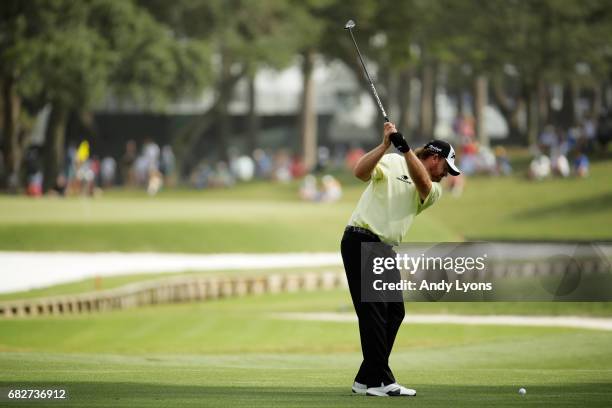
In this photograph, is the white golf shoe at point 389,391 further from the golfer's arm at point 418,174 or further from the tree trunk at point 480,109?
the tree trunk at point 480,109

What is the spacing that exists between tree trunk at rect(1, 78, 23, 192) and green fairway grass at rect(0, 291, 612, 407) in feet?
99.1

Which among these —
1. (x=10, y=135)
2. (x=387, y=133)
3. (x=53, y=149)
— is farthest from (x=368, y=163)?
(x=10, y=135)

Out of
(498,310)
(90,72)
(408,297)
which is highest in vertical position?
(90,72)

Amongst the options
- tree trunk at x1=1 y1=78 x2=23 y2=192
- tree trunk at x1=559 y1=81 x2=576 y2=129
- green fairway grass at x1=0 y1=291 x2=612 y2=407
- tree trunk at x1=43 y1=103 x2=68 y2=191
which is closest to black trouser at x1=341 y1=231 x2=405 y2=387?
green fairway grass at x1=0 y1=291 x2=612 y2=407

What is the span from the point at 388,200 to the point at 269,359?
662cm

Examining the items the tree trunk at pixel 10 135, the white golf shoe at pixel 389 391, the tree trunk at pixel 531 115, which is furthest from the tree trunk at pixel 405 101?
the white golf shoe at pixel 389 391

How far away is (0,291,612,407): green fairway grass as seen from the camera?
11242 millimetres

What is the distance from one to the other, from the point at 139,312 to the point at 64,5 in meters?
32.7

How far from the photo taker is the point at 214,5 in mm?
62656

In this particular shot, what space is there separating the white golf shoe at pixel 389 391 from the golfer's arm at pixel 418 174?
61.7 inches

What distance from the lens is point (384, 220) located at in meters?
11.1

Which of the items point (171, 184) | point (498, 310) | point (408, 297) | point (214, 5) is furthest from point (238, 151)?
point (408, 297)

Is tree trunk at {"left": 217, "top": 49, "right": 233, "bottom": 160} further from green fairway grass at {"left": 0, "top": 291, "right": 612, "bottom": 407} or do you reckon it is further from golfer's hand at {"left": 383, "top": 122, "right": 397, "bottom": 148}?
golfer's hand at {"left": 383, "top": 122, "right": 397, "bottom": 148}

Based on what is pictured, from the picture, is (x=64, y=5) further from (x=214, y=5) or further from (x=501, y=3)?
(x=501, y=3)
